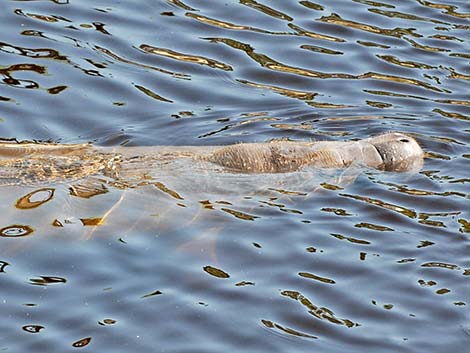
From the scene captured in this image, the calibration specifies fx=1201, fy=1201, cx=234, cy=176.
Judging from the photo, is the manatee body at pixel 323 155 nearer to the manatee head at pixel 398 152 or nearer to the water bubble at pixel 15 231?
the manatee head at pixel 398 152

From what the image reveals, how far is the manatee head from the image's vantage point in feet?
30.4

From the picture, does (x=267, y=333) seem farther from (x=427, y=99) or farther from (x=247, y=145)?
(x=427, y=99)

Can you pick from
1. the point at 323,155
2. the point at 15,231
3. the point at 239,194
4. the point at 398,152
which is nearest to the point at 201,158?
the point at 239,194

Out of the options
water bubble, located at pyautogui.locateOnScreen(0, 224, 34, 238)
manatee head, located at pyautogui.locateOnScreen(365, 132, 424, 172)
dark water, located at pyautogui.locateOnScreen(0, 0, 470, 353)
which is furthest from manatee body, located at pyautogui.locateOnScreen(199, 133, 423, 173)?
water bubble, located at pyautogui.locateOnScreen(0, 224, 34, 238)

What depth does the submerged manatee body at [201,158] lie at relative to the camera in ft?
28.0

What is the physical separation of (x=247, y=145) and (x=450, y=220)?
1.67m

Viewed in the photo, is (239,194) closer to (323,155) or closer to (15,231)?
(323,155)

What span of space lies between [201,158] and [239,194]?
524 mm

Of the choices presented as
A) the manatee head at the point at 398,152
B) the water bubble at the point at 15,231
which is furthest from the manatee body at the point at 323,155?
the water bubble at the point at 15,231

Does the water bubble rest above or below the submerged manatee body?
below

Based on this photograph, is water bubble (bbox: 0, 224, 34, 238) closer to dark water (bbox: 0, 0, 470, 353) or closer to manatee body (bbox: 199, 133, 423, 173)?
dark water (bbox: 0, 0, 470, 353)

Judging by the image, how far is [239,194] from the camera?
867cm

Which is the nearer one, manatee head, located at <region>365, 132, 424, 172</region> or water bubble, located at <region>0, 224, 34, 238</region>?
water bubble, located at <region>0, 224, 34, 238</region>

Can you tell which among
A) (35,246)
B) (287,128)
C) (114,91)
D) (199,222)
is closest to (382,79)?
(287,128)
